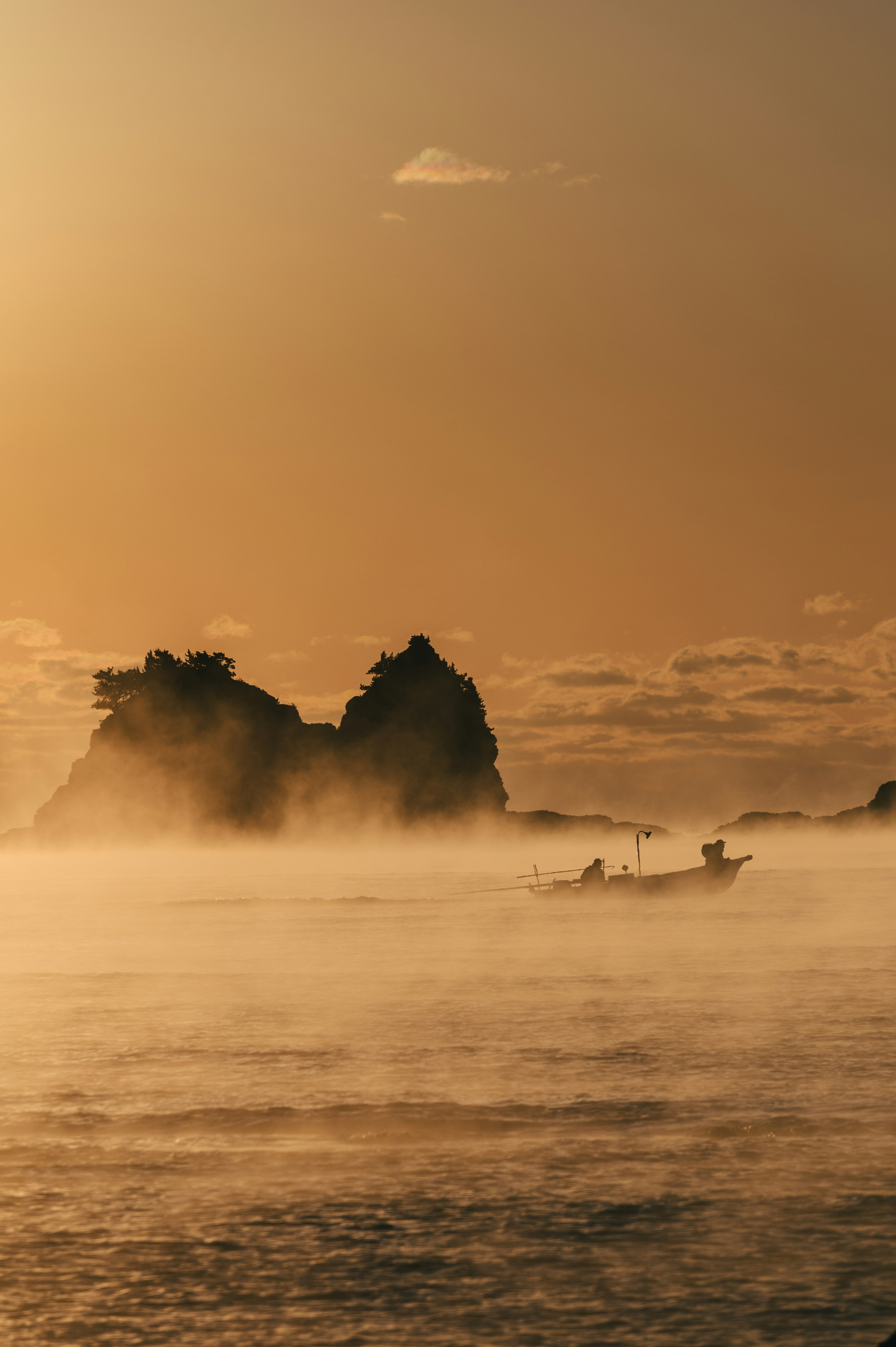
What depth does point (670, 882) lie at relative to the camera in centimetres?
8462

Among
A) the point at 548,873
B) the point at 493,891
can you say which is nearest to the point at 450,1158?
the point at 493,891

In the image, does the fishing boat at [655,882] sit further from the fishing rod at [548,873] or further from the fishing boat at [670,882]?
the fishing rod at [548,873]

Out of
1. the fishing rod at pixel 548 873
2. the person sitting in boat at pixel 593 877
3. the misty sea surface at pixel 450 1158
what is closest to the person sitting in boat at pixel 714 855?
the person sitting in boat at pixel 593 877

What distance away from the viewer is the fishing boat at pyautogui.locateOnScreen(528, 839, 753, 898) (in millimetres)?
84688

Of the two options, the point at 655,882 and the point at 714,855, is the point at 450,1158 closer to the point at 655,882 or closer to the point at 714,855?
the point at 655,882

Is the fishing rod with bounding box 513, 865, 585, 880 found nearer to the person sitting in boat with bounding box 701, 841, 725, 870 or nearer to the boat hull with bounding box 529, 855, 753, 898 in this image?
the boat hull with bounding box 529, 855, 753, 898

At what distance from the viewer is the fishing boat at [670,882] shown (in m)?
84.7

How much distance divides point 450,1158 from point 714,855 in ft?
238

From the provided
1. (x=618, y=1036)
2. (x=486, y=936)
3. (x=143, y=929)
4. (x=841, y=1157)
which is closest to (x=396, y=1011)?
(x=618, y=1036)

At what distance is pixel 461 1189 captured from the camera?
1609 cm

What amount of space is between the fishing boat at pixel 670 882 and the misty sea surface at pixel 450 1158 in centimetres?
4178

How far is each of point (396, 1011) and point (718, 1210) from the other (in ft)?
60.1

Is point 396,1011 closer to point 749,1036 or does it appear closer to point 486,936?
point 749,1036

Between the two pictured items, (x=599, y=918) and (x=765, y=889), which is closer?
(x=599, y=918)
